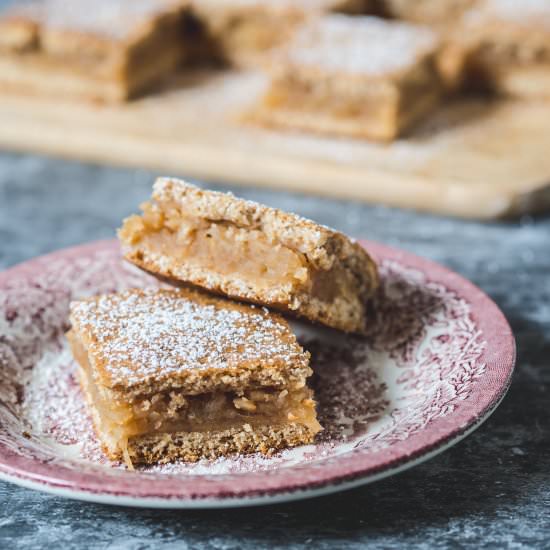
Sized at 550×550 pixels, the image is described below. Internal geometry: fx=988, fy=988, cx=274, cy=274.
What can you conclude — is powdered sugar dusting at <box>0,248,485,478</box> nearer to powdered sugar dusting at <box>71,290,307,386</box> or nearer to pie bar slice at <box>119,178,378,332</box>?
pie bar slice at <box>119,178,378,332</box>

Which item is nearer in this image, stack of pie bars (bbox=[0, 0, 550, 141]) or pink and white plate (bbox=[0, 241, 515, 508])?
pink and white plate (bbox=[0, 241, 515, 508])

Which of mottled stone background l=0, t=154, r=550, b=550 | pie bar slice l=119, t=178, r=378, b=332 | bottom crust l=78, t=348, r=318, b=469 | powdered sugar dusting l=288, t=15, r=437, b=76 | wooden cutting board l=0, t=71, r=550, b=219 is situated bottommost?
mottled stone background l=0, t=154, r=550, b=550

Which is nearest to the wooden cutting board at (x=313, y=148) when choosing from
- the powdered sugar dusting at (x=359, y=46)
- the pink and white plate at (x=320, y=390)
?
the powdered sugar dusting at (x=359, y=46)

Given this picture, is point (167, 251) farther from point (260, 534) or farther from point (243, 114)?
point (243, 114)

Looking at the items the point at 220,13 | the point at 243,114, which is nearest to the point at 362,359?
the point at 243,114

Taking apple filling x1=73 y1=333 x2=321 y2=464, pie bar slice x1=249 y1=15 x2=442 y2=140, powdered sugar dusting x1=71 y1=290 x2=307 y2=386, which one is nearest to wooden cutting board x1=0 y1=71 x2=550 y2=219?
pie bar slice x1=249 y1=15 x2=442 y2=140

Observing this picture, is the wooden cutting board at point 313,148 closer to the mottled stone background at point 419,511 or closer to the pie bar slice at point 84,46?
the pie bar slice at point 84,46

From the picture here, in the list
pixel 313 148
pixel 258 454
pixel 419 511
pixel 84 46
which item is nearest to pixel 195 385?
pixel 258 454
